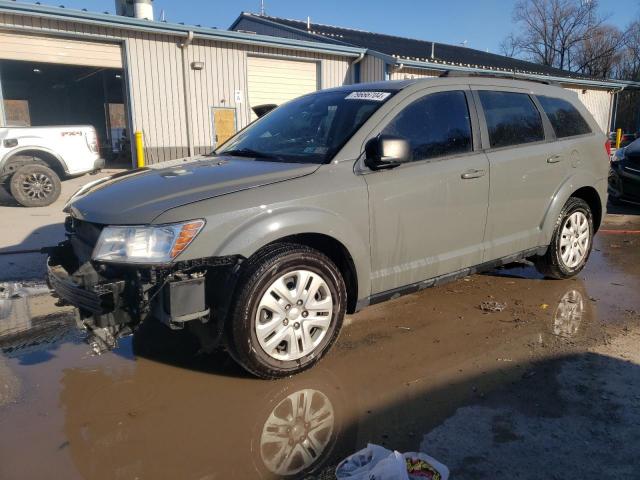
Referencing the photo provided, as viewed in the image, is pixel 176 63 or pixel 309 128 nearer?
pixel 309 128

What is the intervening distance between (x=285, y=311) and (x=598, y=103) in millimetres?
26374

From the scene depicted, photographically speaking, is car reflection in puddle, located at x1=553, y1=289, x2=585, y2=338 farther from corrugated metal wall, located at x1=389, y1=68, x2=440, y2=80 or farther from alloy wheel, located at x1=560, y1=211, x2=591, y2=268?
corrugated metal wall, located at x1=389, y1=68, x2=440, y2=80

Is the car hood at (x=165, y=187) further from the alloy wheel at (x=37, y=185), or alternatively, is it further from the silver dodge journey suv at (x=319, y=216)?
the alloy wheel at (x=37, y=185)

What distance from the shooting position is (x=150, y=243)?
282 cm

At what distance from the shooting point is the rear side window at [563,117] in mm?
4863

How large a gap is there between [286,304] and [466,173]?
179 cm

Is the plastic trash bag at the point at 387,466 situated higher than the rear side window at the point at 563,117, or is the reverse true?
the rear side window at the point at 563,117

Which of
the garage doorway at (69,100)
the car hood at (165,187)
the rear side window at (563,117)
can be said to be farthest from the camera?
the garage doorway at (69,100)

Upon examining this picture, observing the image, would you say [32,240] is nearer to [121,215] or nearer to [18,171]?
[18,171]

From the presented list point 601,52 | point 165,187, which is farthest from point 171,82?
point 601,52

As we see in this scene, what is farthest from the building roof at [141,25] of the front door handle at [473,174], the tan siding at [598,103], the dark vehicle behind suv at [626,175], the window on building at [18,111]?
the window on building at [18,111]

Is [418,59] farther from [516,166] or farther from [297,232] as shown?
[297,232]

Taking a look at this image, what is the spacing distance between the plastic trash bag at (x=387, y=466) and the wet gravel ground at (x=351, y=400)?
0.10 meters

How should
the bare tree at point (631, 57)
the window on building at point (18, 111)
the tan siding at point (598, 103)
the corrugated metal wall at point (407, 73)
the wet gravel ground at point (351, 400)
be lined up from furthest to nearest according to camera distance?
the bare tree at point (631, 57)
the window on building at point (18, 111)
the tan siding at point (598, 103)
the corrugated metal wall at point (407, 73)
the wet gravel ground at point (351, 400)
